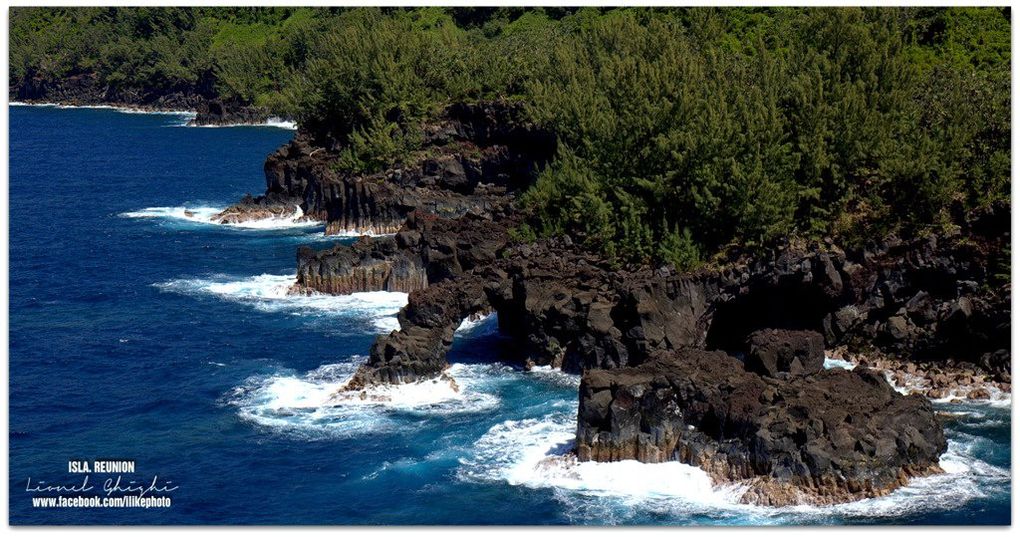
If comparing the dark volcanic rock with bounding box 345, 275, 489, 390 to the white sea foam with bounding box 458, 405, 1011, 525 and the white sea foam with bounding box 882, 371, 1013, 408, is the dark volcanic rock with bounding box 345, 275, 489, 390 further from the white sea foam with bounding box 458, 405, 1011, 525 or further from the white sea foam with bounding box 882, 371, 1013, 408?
the white sea foam with bounding box 882, 371, 1013, 408

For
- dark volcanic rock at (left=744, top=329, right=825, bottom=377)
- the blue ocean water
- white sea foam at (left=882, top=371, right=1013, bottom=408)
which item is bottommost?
the blue ocean water

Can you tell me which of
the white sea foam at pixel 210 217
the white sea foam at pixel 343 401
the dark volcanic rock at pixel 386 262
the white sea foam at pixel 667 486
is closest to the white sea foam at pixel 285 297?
the dark volcanic rock at pixel 386 262

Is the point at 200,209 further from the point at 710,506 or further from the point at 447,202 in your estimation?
the point at 710,506

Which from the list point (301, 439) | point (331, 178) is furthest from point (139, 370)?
point (331, 178)

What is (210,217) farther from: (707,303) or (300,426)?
(300,426)

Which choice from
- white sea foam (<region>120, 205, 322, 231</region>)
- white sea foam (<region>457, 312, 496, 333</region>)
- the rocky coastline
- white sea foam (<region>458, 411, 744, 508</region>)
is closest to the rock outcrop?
the rocky coastline

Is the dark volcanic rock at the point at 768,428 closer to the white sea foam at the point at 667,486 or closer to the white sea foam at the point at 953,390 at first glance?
the white sea foam at the point at 667,486
